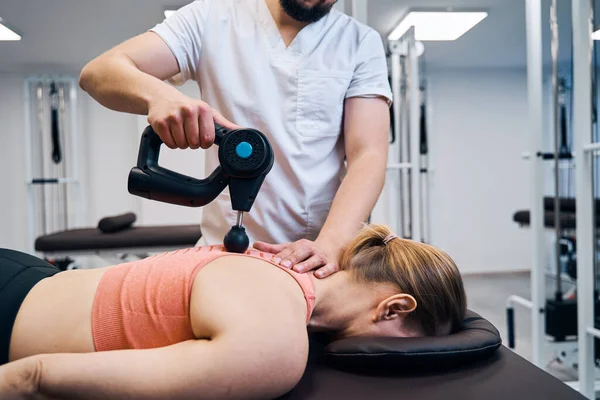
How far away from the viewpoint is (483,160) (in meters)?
5.29

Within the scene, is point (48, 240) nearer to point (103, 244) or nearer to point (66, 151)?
point (103, 244)

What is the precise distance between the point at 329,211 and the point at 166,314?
47cm

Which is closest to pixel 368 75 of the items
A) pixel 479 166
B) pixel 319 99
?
pixel 319 99

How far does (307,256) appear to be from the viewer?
0.95m

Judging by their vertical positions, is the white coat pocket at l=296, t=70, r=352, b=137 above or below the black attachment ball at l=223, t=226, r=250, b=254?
above

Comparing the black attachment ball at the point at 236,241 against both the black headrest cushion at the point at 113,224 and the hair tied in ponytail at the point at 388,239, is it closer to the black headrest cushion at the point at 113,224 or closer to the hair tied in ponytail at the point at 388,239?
the hair tied in ponytail at the point at 388,239

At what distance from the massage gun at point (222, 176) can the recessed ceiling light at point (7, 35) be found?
3264 mm

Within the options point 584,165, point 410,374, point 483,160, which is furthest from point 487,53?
point 410,374

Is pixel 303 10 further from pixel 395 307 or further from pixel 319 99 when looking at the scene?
pixel 395 307

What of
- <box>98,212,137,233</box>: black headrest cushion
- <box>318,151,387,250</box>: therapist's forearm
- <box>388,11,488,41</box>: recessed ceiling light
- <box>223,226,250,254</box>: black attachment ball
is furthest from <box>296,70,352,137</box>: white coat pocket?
<box>98,212,137,233</box>: black headrest cushion

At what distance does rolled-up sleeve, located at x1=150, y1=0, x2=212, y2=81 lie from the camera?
3.53 ft

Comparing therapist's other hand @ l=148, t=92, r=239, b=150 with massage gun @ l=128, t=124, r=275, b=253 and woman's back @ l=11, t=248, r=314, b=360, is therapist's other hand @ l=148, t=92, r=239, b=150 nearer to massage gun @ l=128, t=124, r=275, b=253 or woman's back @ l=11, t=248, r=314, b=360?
massage gun @ l=128, t=124, r=275, b=253

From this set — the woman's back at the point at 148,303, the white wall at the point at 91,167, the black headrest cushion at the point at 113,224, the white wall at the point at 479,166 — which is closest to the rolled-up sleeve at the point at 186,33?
the woman's back at the point at 148,303

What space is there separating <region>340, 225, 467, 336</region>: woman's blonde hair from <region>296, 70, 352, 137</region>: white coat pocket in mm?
317
